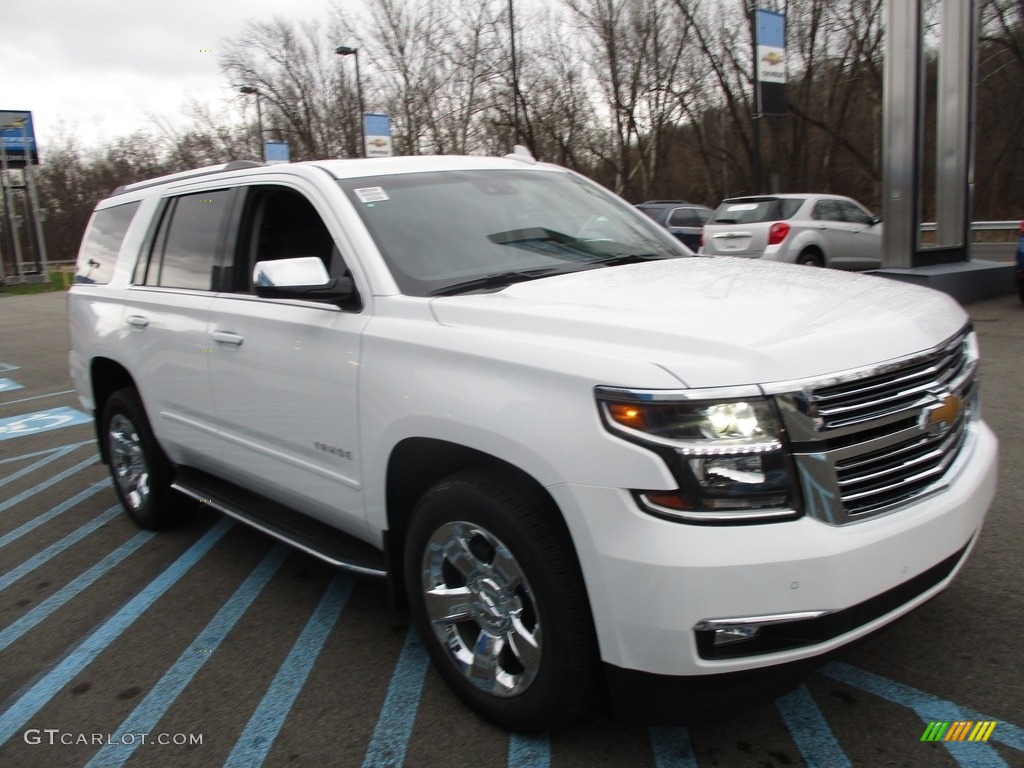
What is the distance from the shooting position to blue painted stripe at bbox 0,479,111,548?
5204 millimetres

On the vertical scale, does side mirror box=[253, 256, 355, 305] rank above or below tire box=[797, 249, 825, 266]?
above

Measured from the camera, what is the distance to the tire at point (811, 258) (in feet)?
48.0

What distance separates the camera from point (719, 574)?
6.90 ft

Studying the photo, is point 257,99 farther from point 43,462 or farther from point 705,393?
point 705,393

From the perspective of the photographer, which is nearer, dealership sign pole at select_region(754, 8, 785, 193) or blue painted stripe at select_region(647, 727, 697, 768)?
blue painted stripe at select_region(647, 727, 697, 768)

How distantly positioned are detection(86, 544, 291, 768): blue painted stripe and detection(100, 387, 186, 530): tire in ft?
2.63

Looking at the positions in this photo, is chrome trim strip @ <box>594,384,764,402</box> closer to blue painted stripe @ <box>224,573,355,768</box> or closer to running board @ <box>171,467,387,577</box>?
running board @ <box>171,467,387,577</box>

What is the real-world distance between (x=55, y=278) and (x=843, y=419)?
4458cm

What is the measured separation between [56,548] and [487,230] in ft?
10.8

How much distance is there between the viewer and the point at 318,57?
42312mm

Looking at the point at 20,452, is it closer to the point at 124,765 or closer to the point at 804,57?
the point at 124,765

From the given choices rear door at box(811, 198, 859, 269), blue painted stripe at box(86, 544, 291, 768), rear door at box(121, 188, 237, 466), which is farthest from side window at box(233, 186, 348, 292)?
rear door at box(811, 198, 859, 269)

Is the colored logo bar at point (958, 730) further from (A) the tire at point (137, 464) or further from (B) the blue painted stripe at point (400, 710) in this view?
(A) the tire at point (137, 464)

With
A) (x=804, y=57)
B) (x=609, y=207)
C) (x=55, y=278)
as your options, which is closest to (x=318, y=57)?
(x=55, y=278)
